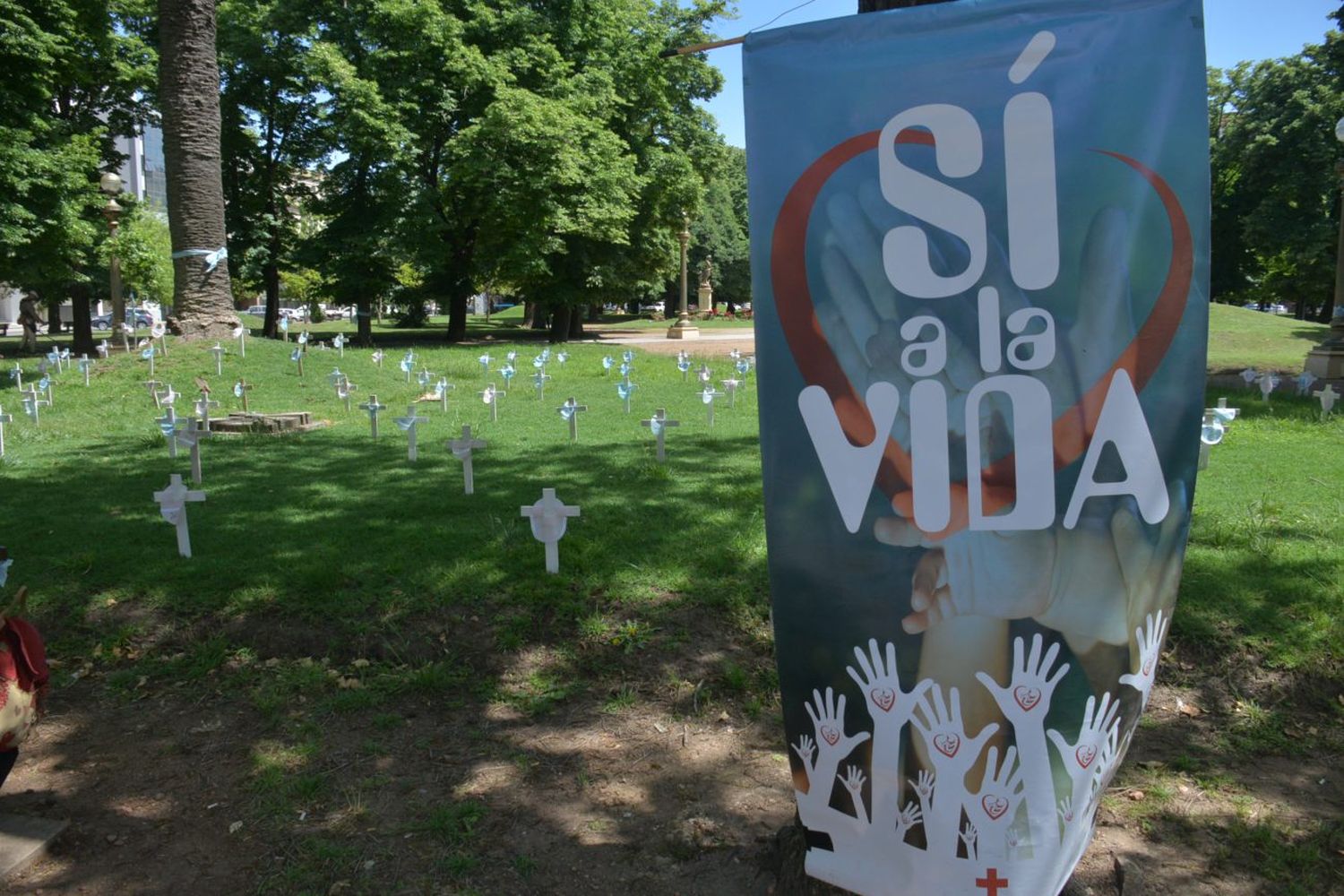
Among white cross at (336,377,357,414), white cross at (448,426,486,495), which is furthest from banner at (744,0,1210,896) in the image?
white cross at (336,377,357,414)

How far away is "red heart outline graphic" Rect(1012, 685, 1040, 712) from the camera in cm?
229

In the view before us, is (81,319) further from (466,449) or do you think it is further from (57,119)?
(466,449)

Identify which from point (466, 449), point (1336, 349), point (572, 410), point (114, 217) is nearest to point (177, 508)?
point (466, 449)

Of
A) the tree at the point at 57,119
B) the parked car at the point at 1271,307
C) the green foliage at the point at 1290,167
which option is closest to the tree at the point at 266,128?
the tree at the point at 57,119

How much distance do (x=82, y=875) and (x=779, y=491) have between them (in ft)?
9.24

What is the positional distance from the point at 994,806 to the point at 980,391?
107 centimetres

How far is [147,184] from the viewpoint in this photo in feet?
317

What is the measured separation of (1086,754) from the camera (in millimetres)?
2326

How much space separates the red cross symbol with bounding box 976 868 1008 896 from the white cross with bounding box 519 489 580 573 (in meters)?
3.16

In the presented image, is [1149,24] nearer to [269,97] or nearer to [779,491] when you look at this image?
[779,491]

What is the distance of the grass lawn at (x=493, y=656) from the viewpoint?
3.41m

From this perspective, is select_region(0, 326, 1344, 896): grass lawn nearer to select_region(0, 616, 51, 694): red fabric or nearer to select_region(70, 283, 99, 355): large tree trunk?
select_region(0, 616, 51, 694): red fabric

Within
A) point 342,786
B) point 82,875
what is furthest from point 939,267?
point 82,875

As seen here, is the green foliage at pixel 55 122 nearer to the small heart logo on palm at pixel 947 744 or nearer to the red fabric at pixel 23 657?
the red fabric at pixel 23 657
